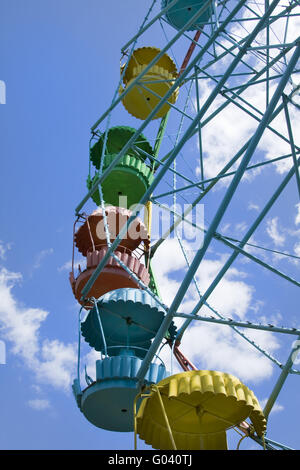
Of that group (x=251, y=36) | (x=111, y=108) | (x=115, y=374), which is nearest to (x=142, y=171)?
(x=111, y=108)

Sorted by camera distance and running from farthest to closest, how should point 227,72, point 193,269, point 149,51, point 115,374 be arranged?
1. point 149,51
2. point 115,374
3. point 227,72
4. point 193,269

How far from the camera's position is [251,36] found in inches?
497

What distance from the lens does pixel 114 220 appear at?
24156 mm

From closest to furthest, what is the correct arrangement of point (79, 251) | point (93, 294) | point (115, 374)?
1. point (115, 374)
2. point (93, 294)
3. point (79, 251)

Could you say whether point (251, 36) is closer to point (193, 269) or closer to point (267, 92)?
point (267, 92)

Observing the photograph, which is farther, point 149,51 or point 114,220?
point 149,51

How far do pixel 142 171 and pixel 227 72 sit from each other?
46.3 feet

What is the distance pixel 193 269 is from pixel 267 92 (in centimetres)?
669

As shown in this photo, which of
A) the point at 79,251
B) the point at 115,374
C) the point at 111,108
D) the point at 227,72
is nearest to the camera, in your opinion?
the point at 227,72

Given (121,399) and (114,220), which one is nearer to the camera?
(121,399)

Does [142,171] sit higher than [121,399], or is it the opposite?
[142,171]
